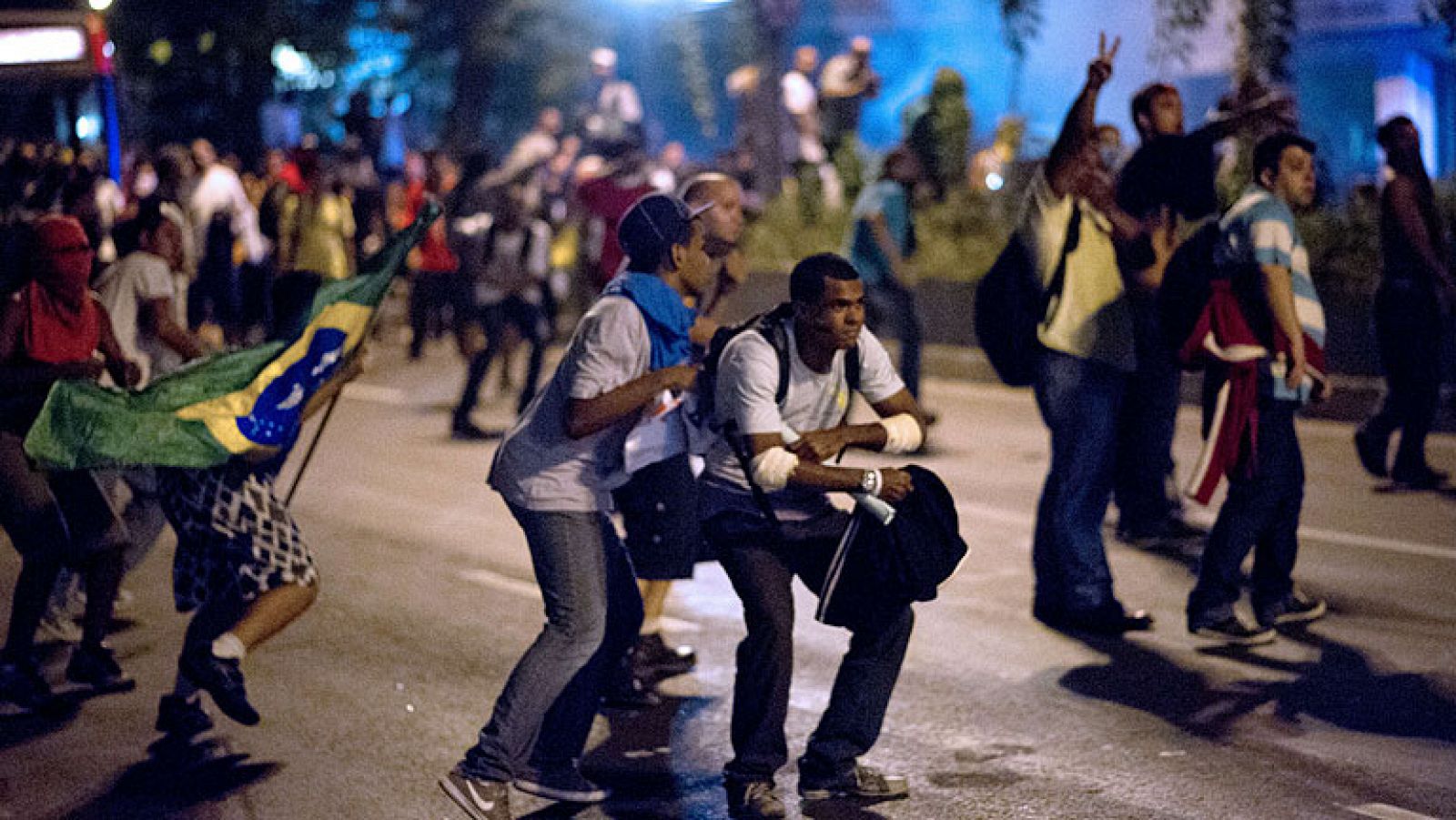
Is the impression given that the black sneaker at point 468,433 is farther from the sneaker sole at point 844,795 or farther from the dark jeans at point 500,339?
the sneaker sole at point 844,795

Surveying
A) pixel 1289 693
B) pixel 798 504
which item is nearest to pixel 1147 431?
pixel 1289 693

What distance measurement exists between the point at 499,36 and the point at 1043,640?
27.8 m

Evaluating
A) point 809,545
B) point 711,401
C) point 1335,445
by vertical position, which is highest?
point 711,401

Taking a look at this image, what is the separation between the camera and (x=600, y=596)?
223 inches

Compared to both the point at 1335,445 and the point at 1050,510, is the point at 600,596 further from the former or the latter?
the point at 1335,445

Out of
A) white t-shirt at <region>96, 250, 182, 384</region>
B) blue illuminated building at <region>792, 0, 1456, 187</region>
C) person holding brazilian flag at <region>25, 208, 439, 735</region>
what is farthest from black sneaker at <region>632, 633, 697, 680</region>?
blue illuminated building at <region>792, 0, 1456, 187</region>

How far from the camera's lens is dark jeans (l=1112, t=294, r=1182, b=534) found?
9117 mm

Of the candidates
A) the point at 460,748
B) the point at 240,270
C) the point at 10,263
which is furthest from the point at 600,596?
the point at 240,270

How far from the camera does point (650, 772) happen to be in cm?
617

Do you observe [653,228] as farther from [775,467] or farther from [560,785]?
[560,785]

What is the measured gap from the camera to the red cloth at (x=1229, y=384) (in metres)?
7.21

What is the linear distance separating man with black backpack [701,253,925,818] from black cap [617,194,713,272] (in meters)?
0.37

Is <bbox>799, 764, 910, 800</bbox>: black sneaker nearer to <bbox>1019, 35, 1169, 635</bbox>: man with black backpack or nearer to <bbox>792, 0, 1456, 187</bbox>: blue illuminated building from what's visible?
<bbox>1019, 35, 1169, 635</bbox>: man with black backpack

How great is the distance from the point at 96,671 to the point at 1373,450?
6577 millimetres
